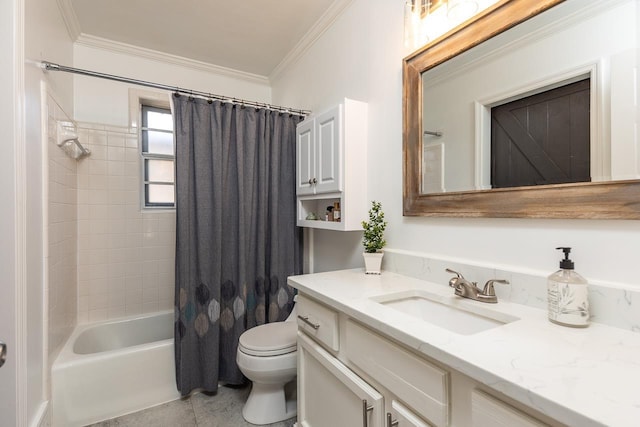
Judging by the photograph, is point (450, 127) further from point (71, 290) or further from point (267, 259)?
point (71, 290)

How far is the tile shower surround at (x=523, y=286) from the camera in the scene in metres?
0.78

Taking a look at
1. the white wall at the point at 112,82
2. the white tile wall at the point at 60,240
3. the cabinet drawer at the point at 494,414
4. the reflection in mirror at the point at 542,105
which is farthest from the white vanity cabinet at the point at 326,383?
the white wall at the point at 112,82

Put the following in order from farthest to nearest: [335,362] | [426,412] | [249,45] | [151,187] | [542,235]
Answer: [151,187], [249,45], [335,362], [542,235], [426,412]

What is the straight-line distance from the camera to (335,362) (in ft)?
3.62

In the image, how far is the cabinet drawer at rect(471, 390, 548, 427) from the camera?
0.55 metres

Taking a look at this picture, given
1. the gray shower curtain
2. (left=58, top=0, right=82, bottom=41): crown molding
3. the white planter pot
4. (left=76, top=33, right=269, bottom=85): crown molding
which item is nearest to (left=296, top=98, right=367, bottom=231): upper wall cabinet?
the white planter pot

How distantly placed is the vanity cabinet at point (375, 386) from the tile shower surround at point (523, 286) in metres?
0.47

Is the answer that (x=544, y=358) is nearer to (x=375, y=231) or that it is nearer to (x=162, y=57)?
(x=375, y=231)

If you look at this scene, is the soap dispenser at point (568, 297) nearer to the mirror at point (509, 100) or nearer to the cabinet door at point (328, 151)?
the mirror at point (509, 100)

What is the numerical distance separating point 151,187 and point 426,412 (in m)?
2.61

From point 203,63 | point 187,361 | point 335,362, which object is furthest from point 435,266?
point 203,63

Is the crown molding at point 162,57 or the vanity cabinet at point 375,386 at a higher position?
the crown molding at point 162,57

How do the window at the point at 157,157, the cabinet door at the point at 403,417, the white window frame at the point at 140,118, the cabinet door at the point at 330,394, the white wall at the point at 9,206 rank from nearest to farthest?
the cabinet door at the point at 403,417 < the cabinet door at the point at 330,394 < the white wall at the point at 9,206 < the white window frame at the point at 140,118 < the window at the point at 157,157

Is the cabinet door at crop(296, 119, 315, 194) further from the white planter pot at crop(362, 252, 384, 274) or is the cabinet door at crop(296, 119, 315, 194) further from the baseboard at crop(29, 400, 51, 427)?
the baseboard at crop(29, 400, 51, 427)
